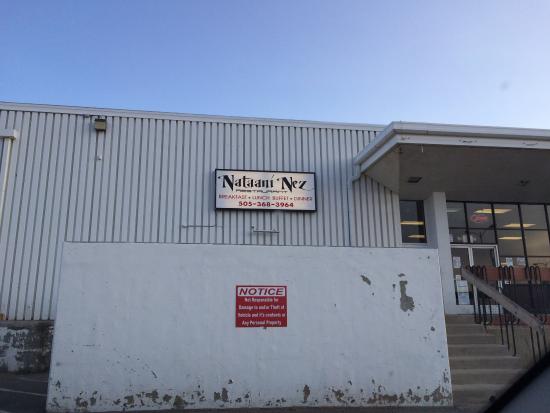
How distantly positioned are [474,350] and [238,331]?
5.13 m

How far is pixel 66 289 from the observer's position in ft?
25.5

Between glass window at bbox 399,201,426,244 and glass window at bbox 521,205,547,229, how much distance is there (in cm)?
370

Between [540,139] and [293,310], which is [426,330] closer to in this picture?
[293,310]

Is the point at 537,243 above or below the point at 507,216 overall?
below

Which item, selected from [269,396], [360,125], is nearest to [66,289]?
[269,396]

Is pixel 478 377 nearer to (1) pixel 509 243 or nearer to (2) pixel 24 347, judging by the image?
(1) pixel 509 243

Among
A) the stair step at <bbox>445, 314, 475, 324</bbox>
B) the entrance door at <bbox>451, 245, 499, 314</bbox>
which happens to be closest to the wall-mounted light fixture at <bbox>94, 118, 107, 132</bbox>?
the stair step at <bbox>445, 314, 475, 324</bbox>

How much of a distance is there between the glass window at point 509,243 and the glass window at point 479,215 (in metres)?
0.49

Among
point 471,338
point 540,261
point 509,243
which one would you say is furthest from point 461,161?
point 540,261

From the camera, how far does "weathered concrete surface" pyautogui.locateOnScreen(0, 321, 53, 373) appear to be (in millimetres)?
11047

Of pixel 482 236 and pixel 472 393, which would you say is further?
pixel 482 236

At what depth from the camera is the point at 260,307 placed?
8109 mm

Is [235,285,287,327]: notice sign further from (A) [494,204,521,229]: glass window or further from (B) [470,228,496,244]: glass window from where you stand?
(A) [494,204,521,229]: glass window

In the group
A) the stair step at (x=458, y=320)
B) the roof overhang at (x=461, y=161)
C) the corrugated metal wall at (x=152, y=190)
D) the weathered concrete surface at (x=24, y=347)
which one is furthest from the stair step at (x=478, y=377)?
the weathered concrete surface at (x=24, y=347)
